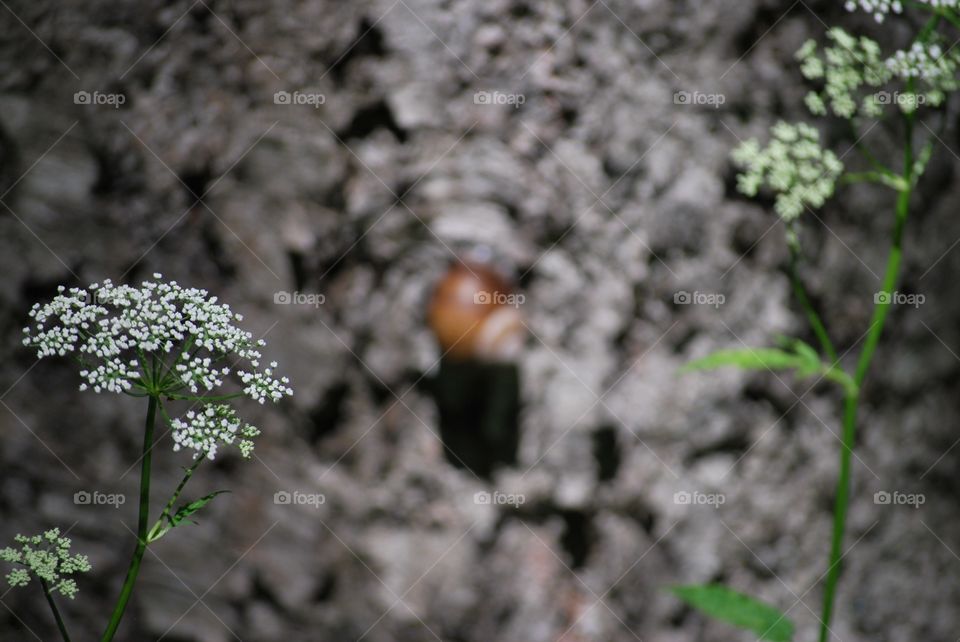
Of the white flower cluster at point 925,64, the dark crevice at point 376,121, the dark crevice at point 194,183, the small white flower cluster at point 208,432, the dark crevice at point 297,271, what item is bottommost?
the white flower cluster at point 925,64

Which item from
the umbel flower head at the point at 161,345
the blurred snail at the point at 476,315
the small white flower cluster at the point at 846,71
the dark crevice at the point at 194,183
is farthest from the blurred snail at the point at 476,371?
the umbel flower head at the point at 161,345

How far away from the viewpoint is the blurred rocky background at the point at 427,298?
1203 millimetres

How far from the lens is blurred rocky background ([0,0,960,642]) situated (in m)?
1.20

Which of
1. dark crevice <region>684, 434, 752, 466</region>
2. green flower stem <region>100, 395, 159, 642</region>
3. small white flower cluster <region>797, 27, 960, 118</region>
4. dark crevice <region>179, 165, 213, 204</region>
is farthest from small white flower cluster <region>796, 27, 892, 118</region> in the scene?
dark crevice <region>179, 165, 213, 204</region>

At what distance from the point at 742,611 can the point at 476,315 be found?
23.9 inches

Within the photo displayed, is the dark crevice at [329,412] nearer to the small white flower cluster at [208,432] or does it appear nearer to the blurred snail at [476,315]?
the blurred snail at [476,315]

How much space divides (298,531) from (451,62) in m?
0.81

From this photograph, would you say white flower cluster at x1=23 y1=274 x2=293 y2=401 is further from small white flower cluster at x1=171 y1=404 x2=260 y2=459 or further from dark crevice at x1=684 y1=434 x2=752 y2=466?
dark crevice at x1=684 y1=434 x2=752 y2=466

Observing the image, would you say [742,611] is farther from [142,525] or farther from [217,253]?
[217,253]

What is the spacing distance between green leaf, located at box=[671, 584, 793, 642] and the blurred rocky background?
1.44 ft

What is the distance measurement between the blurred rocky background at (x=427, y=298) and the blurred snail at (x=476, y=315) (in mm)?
27

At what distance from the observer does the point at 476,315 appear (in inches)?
50.2

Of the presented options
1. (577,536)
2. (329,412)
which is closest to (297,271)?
(329,412)

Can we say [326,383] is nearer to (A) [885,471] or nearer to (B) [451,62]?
(B) [451,62]
